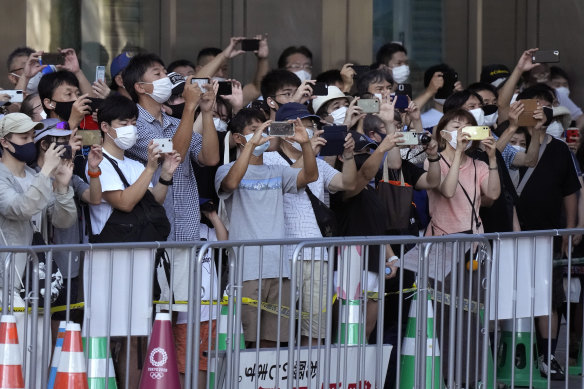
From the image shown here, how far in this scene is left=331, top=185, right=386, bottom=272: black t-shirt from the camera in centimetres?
922

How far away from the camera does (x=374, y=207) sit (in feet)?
30.4

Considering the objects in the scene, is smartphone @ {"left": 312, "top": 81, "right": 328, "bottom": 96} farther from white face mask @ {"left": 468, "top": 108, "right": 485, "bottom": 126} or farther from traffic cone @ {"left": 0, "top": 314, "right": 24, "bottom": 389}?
traffic cone @ {"left": 0, "top": 314, "right": 24, "bottom": 389}

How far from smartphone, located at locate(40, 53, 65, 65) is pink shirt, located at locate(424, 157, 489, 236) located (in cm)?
295

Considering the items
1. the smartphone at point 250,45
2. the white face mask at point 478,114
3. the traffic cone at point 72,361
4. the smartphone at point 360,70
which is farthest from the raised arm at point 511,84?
the traffic cone at point 72,361

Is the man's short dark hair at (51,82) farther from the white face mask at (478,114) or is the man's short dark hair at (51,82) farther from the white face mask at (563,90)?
the white face mask at (563,90)

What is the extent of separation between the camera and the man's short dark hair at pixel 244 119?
29.2 feet

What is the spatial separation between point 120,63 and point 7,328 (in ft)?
14.2

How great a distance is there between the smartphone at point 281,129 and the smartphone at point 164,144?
69 centimetres

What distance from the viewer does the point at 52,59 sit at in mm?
10445

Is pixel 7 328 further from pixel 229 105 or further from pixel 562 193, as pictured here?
pixel 562 193

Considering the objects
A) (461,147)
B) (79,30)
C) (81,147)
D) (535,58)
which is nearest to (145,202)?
(81,147)

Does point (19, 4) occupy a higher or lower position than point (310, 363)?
higher

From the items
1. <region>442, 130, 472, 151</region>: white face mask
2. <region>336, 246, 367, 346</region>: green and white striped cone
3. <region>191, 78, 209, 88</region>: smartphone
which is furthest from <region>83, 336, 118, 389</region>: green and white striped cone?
<region>442, 130, 472, 151</region>: white face mask

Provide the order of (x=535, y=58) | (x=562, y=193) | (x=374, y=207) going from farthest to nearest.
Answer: (x=535, y=58), (x=562, y=193), (x=374, y=207)
